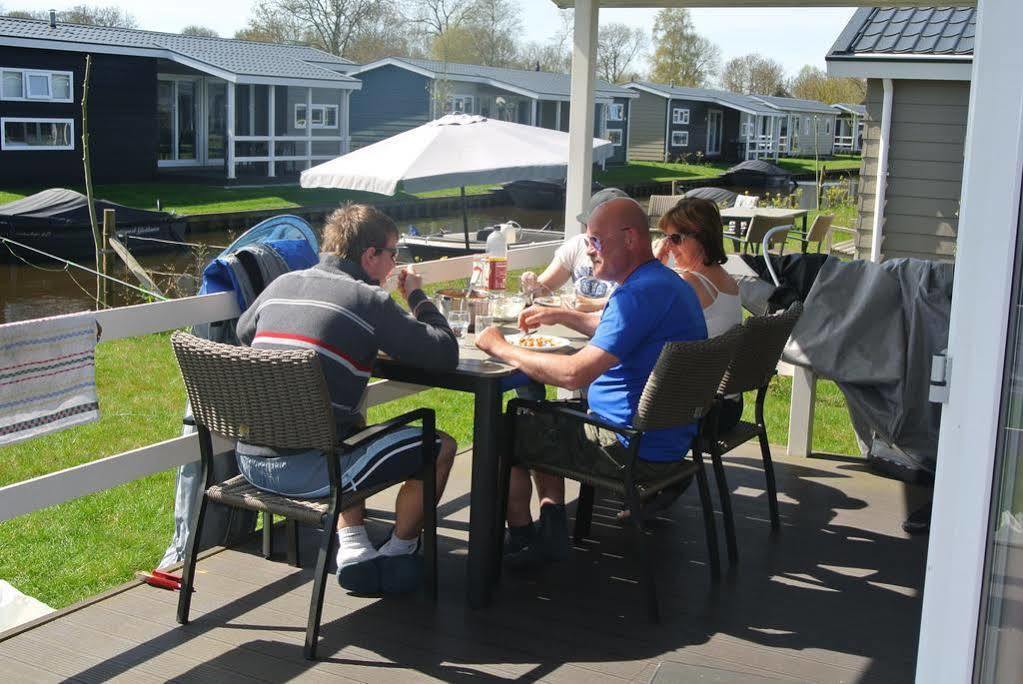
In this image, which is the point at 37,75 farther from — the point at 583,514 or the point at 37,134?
the point at 583,514

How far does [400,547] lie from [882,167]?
21.5ft

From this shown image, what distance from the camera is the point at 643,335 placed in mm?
2945

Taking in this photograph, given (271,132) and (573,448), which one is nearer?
(573,448)

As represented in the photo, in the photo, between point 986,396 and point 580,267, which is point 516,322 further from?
point 986,396

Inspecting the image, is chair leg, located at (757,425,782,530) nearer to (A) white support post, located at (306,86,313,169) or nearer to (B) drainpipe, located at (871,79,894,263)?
(B) drainpipe, located at (871,79,894,263)

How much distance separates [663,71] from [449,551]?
67.3m

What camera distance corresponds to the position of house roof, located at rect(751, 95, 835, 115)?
52.9 m

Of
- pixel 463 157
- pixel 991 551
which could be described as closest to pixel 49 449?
pixel 463 157

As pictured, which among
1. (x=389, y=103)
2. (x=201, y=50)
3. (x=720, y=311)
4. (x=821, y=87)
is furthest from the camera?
(x=821, y=87)

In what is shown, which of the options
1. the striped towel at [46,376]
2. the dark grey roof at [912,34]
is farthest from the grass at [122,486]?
the dark grey roof at [912,34]

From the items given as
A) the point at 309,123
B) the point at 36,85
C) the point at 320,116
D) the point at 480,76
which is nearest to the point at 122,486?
the point at 36,85

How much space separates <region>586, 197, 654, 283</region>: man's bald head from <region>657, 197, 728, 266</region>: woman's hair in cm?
53

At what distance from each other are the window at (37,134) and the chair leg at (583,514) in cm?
2333

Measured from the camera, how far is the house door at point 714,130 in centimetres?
A: 5128
